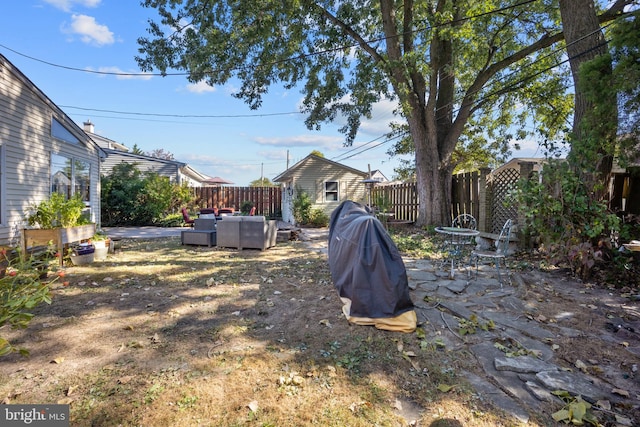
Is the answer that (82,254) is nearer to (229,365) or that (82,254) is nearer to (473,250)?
(229,365)

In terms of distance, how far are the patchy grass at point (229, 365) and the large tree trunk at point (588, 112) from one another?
163 inches

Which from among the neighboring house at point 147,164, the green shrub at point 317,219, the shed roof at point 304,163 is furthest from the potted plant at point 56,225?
the neighboring house at point 147,164

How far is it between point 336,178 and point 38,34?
492 inches

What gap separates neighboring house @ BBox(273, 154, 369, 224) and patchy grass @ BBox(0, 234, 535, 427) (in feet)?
41.5

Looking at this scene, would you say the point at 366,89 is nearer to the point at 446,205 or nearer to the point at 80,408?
the point at 446,205

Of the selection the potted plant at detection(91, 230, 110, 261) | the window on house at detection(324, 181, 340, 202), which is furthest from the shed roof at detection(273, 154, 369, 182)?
the potted plant at detection(91, 230, 110, 261)

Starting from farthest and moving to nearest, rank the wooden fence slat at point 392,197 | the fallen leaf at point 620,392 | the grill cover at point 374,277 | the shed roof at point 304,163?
the shed roof at point 304,163, the wooden fence slat at point 392,197, the grill cover at point 374,277, the fallen leaf at point 620,392

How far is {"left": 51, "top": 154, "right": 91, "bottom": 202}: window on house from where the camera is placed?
8.45 m

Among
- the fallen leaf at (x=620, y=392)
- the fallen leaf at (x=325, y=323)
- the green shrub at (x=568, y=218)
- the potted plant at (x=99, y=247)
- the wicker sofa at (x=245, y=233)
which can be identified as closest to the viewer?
the fallen leaf at (x=620, y=392)

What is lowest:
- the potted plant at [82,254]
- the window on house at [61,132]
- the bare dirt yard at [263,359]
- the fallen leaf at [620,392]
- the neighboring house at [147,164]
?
the fallen leaf at [620,392]

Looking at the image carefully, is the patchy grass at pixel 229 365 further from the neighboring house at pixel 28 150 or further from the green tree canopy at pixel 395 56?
the green tree canopy at pixel 395 56

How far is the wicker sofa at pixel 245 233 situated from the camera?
8.60 m

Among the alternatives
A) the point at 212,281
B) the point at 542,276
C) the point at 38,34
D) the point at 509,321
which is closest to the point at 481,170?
the point at 542,276

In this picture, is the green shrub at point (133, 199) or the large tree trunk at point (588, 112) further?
the green shrub at point (133, 199)
